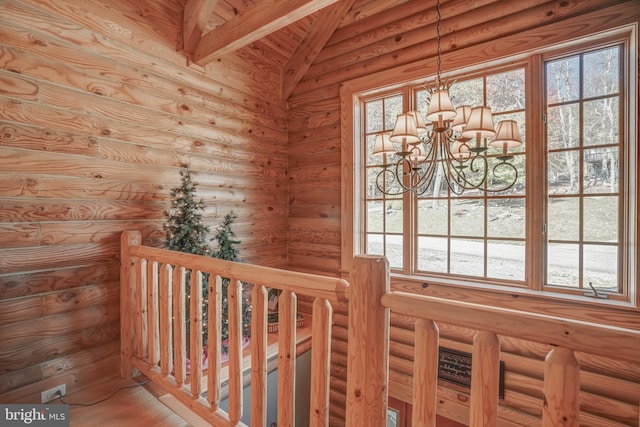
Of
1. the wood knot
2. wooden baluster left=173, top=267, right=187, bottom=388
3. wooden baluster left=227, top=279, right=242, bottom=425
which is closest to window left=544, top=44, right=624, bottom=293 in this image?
wooden baluster left=227, top=279, right=242, bottom=425

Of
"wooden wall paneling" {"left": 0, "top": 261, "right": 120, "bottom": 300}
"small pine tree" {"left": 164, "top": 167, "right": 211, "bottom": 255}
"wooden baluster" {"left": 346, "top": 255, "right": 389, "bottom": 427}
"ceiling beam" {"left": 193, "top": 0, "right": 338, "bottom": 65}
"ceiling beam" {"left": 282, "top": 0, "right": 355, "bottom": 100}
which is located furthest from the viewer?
"ceiling beam" {"left": 282, "top": 0, "right": 355, "bottom": 100}

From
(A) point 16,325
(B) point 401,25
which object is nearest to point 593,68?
(B) point 401,25

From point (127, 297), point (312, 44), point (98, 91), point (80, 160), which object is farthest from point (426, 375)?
point (312, 44)

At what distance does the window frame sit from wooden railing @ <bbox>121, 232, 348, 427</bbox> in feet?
5.74

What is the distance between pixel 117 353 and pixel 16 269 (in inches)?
33.5

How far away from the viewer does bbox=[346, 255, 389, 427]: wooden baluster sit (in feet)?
3.19

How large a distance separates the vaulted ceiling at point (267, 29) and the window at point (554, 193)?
4.11 ft

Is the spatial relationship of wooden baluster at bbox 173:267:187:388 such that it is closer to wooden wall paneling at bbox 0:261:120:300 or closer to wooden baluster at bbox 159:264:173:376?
wooden baluster at bbox 159:264:173:376

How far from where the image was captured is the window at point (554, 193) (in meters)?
1.94

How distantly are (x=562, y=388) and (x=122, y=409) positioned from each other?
215 centimetres

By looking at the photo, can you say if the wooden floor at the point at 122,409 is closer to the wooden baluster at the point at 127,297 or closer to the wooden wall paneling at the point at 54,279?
the wooden baluster at the point at 127,297

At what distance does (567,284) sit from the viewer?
2096mm

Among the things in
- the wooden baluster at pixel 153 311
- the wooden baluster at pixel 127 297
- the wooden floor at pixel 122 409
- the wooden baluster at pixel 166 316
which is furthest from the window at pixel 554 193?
the wooden floor at pixel 122 409

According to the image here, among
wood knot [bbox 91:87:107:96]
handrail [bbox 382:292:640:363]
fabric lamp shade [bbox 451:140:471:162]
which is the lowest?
handrail [bbox 382:292:640:363]
